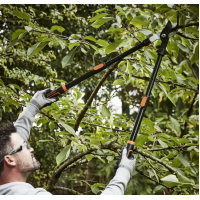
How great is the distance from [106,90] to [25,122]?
95cm

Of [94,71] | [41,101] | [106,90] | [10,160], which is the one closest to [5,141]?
[10,160]

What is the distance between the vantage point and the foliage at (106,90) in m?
0.74

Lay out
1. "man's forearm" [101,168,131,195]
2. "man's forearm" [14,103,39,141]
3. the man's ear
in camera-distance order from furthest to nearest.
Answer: "man's forearm" [14,103,39,141]
the man's ear
"man's forearm" [101,168,131,195]

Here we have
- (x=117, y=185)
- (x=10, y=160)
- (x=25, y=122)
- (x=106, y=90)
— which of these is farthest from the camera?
(x=106, y=90)

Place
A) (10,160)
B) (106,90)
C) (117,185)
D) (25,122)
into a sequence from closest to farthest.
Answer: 1. (117,185)
2. (10,160)
3. (25,122)
4. (106,90)

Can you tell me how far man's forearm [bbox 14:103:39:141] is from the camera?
779 millimetres

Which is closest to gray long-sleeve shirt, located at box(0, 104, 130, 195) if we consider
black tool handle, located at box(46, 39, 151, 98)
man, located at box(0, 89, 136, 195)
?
man, located at box(0, 89, 136, 195)

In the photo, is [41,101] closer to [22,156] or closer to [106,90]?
[22,156]

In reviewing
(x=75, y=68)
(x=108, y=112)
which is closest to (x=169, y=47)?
(x=108, y=112)

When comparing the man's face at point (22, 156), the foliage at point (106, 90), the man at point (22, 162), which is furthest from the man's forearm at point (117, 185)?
the man's face at point (22, 156)

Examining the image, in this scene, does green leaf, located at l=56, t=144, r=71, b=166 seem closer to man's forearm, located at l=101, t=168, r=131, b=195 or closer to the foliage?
the foliage

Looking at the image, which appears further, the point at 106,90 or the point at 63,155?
the point at 106,90

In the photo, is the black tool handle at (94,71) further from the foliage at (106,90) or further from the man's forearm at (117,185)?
the man's forearm at (117,185)

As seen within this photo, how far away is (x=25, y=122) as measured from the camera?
0.80 metres
